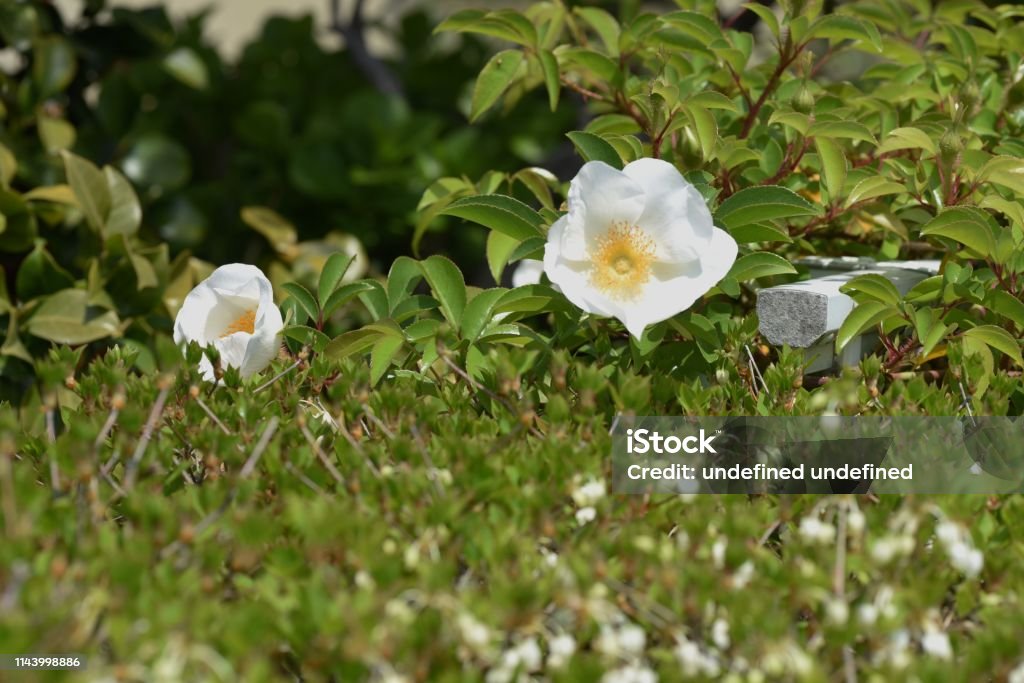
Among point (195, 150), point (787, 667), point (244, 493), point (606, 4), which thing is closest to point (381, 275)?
point (195, 150)

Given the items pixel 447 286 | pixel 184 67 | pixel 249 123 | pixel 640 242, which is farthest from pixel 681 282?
pixel 249 123

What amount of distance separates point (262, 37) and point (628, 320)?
301 centimetres

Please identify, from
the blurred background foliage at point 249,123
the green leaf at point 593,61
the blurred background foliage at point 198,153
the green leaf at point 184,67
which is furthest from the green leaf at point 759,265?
the green leaf at point 184,67

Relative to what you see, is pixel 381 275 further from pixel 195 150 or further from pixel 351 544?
pixel 351 544

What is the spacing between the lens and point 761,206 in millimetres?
1410

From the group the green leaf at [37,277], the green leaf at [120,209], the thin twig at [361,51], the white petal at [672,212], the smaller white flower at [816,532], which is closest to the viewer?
the smaller white flower at [816,532]

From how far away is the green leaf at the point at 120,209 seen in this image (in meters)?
2.40

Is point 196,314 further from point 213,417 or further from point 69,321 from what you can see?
point 69,321

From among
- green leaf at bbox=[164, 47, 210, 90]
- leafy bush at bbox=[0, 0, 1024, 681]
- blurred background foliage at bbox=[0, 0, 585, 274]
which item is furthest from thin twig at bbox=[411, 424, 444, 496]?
green leaf at bbox=[164, 47, 210, 90]

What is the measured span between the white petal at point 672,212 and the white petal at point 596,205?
0.02 meters

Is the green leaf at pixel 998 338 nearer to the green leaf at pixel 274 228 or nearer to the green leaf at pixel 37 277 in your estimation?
the green leaf at pixel 37 277

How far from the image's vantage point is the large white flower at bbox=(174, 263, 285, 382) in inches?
58.2

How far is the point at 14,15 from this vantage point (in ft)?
8.73

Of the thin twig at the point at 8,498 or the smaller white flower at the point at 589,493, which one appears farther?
the smaller white flower at the point at 589,493
